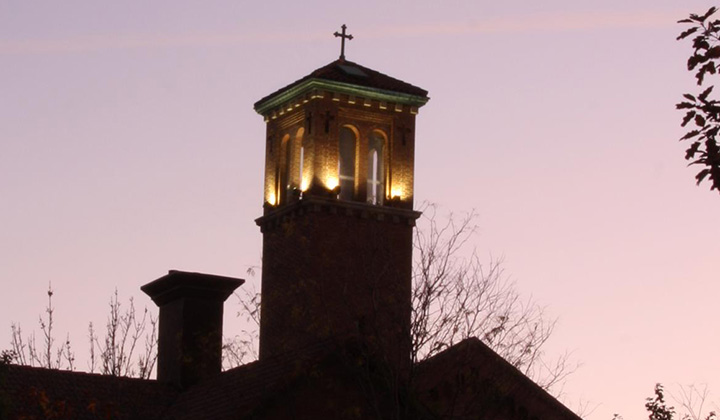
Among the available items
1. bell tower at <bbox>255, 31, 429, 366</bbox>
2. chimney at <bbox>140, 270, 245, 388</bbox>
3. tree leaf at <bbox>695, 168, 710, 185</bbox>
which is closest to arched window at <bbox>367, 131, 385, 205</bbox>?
bell tower at <bbox>255, 31, 429, 366</bbox>

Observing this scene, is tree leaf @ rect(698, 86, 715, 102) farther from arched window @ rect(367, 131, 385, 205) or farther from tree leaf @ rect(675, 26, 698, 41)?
arched window @ rect(367, 131, 385, 205)

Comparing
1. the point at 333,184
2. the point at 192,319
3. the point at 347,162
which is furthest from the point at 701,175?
the point at 347,162

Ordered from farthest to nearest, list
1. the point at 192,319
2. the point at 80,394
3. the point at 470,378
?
the point at 192,319 → the point at 80,394 → the point at 470,378

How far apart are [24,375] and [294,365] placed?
5623mm

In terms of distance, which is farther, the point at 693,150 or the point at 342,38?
the point at 342,38

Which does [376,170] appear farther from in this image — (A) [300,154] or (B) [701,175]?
(B) [701,175]

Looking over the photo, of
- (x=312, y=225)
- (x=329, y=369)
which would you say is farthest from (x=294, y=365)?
(x=312, y=225)

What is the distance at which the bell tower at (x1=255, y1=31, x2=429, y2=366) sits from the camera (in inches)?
1843

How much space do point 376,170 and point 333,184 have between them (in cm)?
214

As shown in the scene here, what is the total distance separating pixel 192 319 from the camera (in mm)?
33938

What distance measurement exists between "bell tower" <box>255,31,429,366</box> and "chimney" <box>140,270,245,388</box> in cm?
1088

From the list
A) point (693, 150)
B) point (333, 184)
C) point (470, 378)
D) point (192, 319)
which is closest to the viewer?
point (693, 150)

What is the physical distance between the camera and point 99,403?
29.2 metres

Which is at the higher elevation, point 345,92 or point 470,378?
point 345,92
